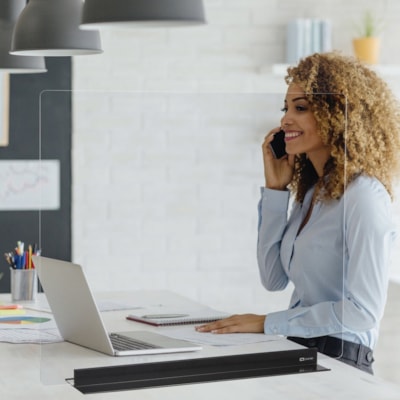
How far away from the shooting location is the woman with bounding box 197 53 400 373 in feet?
6.57

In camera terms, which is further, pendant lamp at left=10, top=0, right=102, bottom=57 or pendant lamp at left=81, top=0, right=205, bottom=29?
pendant lamp at left=10, top=0, right=102, bottom=57

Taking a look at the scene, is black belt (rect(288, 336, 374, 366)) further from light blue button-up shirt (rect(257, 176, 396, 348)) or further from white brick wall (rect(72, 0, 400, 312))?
white brick wall (rect(72, 0, 400, 312))

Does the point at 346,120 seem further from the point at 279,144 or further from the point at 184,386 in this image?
the point at 184,386

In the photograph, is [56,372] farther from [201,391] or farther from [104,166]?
[104,166]

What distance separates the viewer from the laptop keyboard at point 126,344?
1905 millimetres

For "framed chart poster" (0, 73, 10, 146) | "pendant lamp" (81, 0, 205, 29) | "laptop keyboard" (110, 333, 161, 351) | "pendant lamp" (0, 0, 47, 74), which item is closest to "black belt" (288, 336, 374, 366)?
"laptop keyboard" (110, 333, 161, 351)

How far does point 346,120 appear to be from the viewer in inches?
78.3

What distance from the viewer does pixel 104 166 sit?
6.15ft

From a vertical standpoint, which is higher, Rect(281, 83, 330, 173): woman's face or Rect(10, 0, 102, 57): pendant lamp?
Rect(10, 0, 102, 57): pendant lamp

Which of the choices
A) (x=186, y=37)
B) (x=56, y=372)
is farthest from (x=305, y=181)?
(x=186, y=37)

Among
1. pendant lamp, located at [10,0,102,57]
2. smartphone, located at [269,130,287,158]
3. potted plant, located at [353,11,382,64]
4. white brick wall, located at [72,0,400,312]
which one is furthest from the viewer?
potted plant, located at [353,11,382,64]

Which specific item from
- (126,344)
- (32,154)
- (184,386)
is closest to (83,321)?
(126,344)

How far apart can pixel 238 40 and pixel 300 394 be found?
3.25 metres

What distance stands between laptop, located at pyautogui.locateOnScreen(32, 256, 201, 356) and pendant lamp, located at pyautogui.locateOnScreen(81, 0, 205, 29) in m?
0.51
